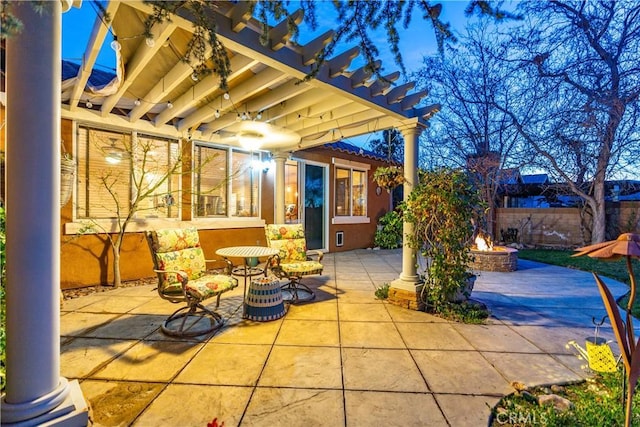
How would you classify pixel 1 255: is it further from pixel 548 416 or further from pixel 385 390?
pixel 548 416

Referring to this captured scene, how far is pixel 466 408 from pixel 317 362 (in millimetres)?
1040

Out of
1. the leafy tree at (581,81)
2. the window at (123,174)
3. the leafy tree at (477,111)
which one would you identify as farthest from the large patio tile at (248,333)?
the leafy tree at (581,81)

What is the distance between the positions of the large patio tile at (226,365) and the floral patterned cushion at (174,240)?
1138mm

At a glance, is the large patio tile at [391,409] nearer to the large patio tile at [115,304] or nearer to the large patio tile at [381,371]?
the large patio tile at [381,371]

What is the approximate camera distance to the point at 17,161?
128cm

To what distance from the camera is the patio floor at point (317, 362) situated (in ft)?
5.59

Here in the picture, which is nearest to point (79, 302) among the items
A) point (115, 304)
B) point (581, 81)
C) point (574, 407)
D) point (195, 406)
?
point (115, 304)

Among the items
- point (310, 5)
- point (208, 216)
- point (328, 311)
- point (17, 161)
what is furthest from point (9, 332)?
point (208, 216)

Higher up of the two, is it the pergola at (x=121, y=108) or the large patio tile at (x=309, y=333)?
the pergola at (x=121, y=108)

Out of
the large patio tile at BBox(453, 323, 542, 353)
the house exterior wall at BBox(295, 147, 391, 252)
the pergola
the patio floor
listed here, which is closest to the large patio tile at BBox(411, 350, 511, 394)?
the patio floor

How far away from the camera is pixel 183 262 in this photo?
10.1ft

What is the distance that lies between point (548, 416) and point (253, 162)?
555 cm

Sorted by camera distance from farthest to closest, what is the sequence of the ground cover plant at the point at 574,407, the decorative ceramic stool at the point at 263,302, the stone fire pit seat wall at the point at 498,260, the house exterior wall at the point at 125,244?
the stone fire pit seat wall at the point at 498,260, the house exterior wall at the point at 125,244, the decorative ceramic stool at the point at 263,302, the ground cover plant at the point at 574,407

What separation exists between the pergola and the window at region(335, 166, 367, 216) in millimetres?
2963
